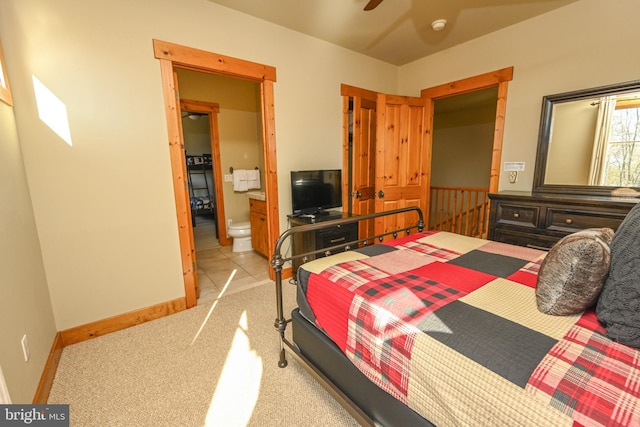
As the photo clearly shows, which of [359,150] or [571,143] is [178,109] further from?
[571,143]

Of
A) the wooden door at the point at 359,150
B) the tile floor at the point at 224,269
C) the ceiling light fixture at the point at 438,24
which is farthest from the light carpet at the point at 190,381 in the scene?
the ceiling light fixture at the point at 438,24

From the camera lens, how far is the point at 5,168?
1483mm

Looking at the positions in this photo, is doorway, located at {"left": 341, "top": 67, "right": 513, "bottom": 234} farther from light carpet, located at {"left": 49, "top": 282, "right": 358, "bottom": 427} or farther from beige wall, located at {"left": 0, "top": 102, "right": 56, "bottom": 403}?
beige wall, located at {"left": 0, "top": 102, "right": 56, "bottom": 403}

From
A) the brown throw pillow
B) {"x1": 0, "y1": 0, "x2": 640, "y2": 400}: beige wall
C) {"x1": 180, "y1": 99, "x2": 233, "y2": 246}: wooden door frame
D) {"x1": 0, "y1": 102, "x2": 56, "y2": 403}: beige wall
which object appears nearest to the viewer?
the brown throw pillow

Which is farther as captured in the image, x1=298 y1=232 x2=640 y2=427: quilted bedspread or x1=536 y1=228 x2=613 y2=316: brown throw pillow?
x1=536 y1=228 x2=613 y2=316: brown throw pillow

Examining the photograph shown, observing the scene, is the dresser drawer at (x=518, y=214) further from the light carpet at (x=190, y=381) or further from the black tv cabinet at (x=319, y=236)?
the light carpet at (x=190, y=381)

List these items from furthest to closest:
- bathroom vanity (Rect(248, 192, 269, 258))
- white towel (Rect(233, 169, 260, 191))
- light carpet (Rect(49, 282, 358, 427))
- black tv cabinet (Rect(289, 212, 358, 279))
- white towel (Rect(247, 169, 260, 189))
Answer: white towel (Rect(247, 169, 260, 189)) → white towel (Rect(233, 169, 260, 191)) → bathroom vanity (Rect(248, 192, 269, 258)) → black tv cabinet (Rect(289, 212, 358, 279)) → light carpet (Rect(49, 282, 358, 427))

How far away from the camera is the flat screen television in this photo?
3.03 meters

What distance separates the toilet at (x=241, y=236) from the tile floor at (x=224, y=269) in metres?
0.09

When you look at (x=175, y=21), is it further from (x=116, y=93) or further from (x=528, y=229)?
(x=528, y=229)

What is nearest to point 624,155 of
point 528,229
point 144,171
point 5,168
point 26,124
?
point 528,229

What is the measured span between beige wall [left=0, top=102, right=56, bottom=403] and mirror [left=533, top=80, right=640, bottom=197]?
13.3 ft

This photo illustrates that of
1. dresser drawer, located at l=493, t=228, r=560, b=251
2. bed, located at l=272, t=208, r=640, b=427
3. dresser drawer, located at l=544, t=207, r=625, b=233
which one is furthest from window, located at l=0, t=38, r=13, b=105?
dresser drawer, located at l=544, t=207, r=625, b=233

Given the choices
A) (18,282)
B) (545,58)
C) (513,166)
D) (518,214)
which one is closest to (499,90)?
(545,58)
